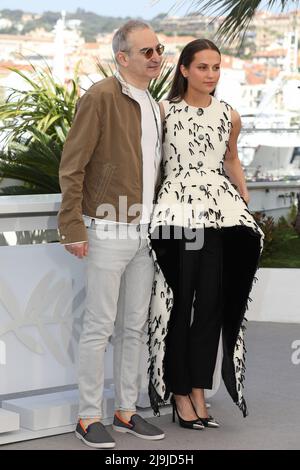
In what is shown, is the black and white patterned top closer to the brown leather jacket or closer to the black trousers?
the black trousers

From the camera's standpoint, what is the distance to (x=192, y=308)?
486 cm

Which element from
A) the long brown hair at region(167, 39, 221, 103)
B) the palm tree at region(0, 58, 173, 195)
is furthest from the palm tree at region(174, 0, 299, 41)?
the long brown hair at region(167, 39, 221, 103)

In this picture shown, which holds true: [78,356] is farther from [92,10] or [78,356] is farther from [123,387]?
[92,10]

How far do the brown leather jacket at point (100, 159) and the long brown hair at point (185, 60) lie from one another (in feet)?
1.19

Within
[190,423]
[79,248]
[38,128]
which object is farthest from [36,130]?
[79,248]

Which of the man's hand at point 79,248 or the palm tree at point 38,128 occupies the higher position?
the palm tree at point 38,128

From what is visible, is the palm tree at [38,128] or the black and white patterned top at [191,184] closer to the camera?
the black and white patterned top at [191,184]

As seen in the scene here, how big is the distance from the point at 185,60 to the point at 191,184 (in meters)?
0.56

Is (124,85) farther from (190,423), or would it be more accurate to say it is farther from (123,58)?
(190,423)

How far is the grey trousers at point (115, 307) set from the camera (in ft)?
14.7

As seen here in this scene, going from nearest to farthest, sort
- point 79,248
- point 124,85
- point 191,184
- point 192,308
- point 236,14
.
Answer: point 79,248, point 124,85, point 191,184, point 192,308, point 236,14

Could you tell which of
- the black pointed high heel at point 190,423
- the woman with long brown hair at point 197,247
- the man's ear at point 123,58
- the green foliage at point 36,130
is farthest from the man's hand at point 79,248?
the green foliage at point 36,130

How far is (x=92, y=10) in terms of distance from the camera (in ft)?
474

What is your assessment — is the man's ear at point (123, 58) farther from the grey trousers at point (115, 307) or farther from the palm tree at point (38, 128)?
the palm tree at point (38, 128)
